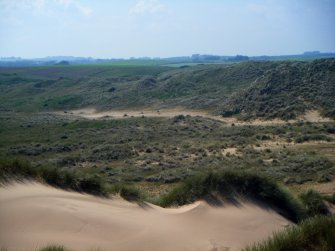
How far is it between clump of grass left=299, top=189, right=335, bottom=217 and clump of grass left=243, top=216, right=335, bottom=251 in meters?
4.38

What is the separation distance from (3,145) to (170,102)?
107ft

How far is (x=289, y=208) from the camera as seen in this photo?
10453 mm

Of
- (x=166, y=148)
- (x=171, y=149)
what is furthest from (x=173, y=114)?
(x=171, y=149)

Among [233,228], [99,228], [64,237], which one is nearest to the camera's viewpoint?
[64,237]

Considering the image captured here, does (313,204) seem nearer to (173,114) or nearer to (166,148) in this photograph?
(166,148)

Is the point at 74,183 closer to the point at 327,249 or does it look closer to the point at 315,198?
the point at 327,249

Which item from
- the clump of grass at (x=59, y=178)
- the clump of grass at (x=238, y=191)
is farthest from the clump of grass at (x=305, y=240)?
the clump of grass at (x=59, y=178)

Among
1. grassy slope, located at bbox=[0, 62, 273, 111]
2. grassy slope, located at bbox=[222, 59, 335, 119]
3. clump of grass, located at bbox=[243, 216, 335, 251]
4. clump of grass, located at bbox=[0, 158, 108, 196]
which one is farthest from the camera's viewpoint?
grassy slope, located at bbox=[0, 62, 273, 111]

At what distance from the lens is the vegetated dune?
7.36 metres

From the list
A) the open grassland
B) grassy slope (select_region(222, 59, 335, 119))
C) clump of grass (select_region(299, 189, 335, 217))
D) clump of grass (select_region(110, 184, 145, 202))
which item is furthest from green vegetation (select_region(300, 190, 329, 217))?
grassy slope (select_region(222, 59, 335, 119))

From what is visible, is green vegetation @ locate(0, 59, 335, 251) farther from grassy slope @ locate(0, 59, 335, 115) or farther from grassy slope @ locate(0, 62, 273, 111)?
grassy slope @ locate(0, 62, 273, 111)

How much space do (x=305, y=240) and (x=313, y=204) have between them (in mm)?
5400

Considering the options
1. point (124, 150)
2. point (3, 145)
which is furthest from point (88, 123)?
point (124, 150)

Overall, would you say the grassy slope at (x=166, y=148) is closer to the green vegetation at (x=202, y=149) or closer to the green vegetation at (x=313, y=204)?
the green vegetation at (x=202, y=149)
